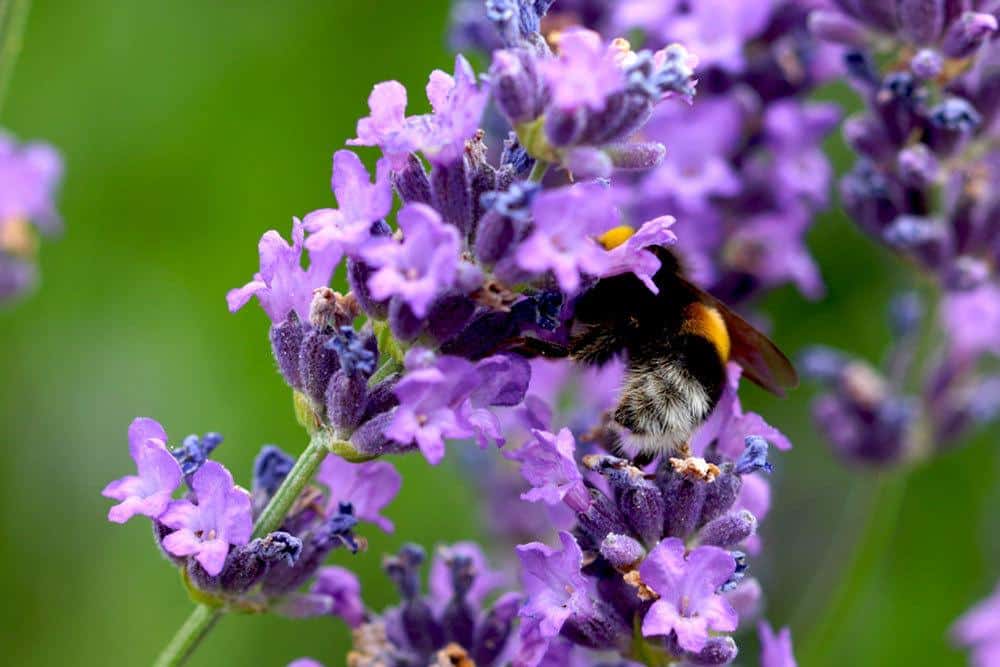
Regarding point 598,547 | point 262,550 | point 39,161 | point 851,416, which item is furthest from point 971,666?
point 39,161

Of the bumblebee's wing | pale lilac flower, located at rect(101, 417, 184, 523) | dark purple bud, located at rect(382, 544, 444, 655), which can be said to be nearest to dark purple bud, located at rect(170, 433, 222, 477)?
pale lilac flower, located at rect(101, 417, 184, 523)

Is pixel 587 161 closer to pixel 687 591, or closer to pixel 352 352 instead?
pixel 352 352

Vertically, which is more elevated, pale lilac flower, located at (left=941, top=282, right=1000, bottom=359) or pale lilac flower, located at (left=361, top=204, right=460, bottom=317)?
pale lilac flower, located at (left=361, top=204, right=460, bottom=317)

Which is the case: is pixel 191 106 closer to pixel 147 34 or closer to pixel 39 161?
pixel 147 34

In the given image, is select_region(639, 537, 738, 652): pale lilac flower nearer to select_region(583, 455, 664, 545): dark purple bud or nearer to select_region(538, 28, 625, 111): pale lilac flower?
select_region(583, 455, 664, 545): dark purple bud

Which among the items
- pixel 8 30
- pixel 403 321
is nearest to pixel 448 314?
pixel 403 321
